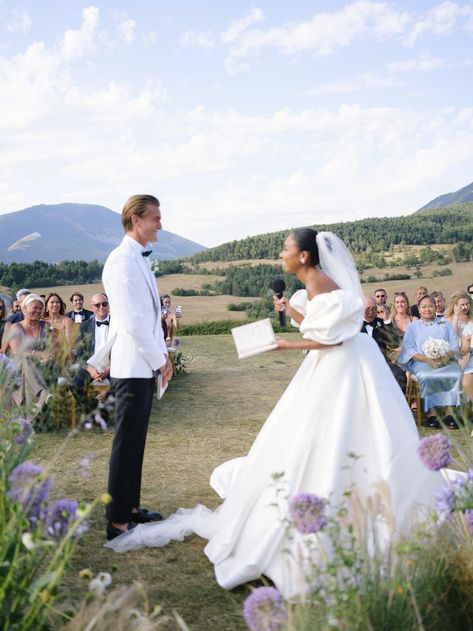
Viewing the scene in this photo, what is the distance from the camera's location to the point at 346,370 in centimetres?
446

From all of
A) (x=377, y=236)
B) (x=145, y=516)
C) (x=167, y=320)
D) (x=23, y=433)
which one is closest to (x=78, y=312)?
(x=167, y=320)

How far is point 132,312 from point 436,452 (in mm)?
2514

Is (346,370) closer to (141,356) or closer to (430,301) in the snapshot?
(141,356)

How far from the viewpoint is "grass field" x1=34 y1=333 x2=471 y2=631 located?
4.16 metres

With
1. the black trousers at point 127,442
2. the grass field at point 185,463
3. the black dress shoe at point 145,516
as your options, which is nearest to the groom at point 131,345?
the black trousers at point 127,442

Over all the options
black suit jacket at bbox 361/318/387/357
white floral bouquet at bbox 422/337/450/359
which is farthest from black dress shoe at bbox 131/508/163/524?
black suit jacket at bbox 361/318/387/357

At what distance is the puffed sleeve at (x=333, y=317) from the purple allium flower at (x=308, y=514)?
73.9 inches

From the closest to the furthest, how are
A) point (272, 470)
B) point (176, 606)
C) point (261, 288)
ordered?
point (176, 606) → point (272, 470) → point (261, 288)

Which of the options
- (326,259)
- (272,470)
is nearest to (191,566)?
(272,470)

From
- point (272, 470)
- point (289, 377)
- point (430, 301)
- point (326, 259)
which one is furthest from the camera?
point (289, 377)

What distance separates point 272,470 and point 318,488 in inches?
13.3

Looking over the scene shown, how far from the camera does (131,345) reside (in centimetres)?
490

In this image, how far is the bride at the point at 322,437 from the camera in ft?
13.7

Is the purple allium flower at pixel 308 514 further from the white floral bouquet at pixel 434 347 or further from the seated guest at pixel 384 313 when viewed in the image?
the seated guest at pixel 384 313
